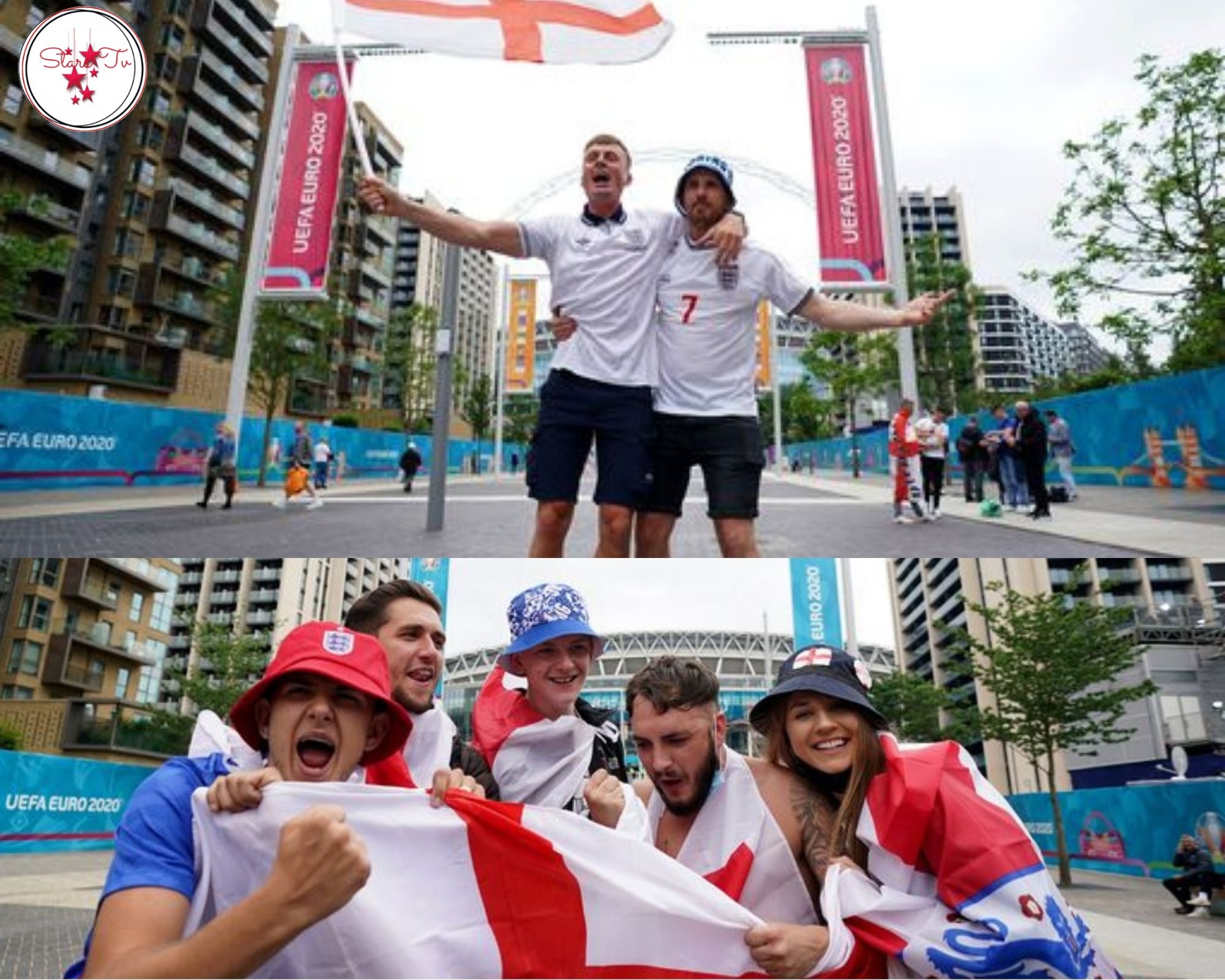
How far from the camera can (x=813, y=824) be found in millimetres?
2158

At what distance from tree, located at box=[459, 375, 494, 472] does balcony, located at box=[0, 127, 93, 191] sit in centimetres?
3391

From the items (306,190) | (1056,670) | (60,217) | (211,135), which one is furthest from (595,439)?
(211,135)

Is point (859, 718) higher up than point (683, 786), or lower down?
higher up

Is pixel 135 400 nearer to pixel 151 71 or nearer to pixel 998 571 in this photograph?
pixel 151 71

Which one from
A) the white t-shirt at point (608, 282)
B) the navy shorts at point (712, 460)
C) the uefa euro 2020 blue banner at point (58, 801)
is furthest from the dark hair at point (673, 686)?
the uefa euro 2020 blue banner at point (58, 801)

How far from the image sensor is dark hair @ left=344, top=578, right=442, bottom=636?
2.88 m

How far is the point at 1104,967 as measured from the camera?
2.04 metres

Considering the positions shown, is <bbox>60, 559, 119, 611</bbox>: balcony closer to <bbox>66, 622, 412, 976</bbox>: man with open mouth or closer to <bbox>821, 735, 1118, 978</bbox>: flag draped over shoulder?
<bbox>66, 622, 412, 976</bbox>: man with open mouth

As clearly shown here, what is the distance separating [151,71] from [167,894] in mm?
64343

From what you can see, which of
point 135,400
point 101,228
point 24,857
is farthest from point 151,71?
point 24,857

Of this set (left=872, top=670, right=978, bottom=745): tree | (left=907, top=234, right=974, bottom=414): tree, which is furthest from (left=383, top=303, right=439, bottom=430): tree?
(left=872, top=670, right=978, bottom=745): tree

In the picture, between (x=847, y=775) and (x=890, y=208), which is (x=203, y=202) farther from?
(x=847, y=775)

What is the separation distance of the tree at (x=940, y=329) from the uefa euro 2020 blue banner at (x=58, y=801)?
3236 centimetres

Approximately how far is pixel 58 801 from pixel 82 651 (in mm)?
31812
